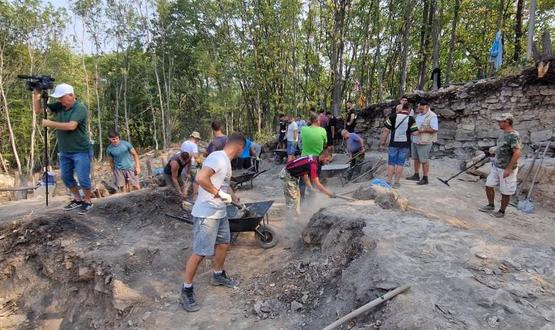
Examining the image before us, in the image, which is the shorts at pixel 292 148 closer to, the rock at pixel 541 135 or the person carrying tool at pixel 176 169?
the person carrying tool at pixel 176 169

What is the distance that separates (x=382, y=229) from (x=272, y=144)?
1062 centimetres

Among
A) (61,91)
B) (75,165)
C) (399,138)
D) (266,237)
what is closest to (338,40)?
(399,138)

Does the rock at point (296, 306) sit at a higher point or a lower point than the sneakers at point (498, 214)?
lower

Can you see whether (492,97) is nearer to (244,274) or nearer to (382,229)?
(382,229)

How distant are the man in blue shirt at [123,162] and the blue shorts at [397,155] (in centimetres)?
502

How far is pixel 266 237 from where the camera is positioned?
4695 mm

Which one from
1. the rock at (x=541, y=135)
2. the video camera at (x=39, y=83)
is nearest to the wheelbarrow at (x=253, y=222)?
the video camera at (x=39, y=83)

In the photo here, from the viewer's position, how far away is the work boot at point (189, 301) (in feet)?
11.2

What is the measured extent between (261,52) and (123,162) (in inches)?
449

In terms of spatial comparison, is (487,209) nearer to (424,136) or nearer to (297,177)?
(424,136)

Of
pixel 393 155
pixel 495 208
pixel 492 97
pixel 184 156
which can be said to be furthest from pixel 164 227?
pixel 492 97

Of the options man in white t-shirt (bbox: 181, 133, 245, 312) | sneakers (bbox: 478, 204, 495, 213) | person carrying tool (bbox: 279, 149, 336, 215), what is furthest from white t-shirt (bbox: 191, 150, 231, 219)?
sneakers (bbox: 478, 204, 495, 213)

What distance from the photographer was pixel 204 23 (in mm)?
22234

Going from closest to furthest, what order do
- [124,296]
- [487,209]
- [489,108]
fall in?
1. [124,296]
2. [487,209]
3. [489,108]
